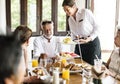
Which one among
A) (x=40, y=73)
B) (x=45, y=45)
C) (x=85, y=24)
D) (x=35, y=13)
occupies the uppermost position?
(x=35, y=13)

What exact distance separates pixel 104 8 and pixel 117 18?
24.8 inches

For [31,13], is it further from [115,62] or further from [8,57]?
[8,57]

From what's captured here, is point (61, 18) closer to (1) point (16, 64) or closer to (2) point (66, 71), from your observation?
(2) point (66, 71)

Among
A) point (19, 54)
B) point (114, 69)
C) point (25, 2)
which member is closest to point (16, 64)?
point (19, 54)

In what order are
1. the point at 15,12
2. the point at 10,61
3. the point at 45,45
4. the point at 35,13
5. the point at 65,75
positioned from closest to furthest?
the point at 10,61, the point at 65,75, the point at 45,45, the point at 15,12, the point at 35,13

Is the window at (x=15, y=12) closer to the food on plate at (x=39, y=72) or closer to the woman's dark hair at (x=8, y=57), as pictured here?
the food on plate at (x=39, y=72)

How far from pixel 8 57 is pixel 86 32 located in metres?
3.04

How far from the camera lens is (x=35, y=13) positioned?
6238 millimetres

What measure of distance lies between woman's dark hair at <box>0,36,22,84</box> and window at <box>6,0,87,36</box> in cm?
531

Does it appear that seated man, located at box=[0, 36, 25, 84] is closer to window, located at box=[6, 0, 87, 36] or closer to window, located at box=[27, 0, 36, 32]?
window, located at box=[6, 0, 87, 36]

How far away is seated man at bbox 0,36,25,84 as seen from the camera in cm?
79

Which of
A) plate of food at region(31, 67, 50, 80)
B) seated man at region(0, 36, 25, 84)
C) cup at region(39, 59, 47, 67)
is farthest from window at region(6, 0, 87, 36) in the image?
seated man at region(0, 36, 25, 84)

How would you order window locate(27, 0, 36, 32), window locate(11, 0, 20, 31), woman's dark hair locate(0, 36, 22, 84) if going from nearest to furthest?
1. woman's dark hair locate(0, 36, 22, 84)
2. window locate(11, 0, 20, 31)
3. window locate(27, 0, 36, 32)

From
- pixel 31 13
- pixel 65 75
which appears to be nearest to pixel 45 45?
pixel 65 75
